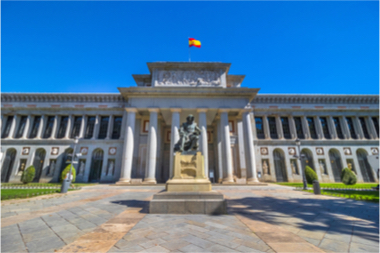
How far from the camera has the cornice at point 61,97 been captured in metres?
30.3

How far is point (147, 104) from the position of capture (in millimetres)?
23125

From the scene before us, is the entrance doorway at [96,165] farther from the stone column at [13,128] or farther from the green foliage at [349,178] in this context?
the green foliage at [349,178]

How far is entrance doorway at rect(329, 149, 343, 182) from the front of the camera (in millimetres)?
29059

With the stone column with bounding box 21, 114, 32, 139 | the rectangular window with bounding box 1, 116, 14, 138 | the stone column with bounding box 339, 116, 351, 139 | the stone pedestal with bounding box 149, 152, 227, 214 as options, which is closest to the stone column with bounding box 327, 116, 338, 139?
the stone column with bounding box 339, 116, 351, 139

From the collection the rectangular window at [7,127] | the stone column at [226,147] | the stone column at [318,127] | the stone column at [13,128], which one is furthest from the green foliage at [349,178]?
the rectangular window at [7,127]

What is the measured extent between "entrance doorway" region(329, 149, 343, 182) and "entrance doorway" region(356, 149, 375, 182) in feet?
12.1

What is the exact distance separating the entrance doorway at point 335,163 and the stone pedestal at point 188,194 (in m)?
32.7

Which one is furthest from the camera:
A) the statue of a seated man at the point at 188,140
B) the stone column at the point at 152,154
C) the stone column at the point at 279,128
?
the stone column at the point at 279,128

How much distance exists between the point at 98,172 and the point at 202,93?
20.9 m

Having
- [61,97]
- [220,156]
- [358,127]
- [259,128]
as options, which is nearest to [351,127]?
[358,127]

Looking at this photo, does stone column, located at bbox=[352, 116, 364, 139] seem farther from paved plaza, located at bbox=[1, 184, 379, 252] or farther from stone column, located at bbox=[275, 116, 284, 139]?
paved plaza, located at bbox=[1, 184, 379, 252]

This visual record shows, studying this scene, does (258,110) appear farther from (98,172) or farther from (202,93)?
(98,172)

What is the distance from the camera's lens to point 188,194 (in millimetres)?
6469

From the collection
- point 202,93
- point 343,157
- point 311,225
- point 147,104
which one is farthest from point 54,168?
point 343,157
